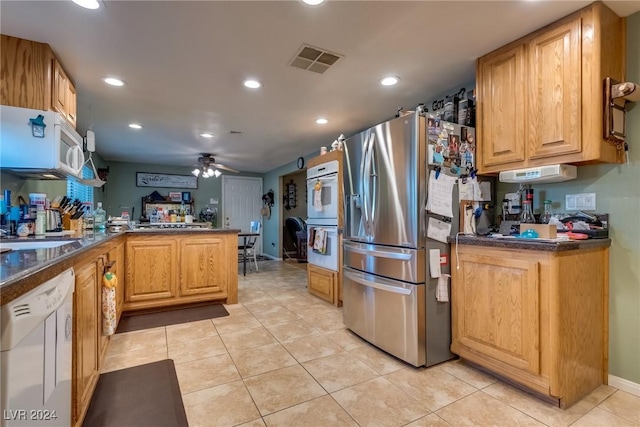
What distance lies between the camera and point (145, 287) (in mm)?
3207

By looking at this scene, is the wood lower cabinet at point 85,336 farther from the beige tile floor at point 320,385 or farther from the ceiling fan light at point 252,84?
the ceiling fan light at point 252,84

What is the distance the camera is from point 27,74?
2053 millimetres

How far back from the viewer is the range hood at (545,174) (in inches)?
72.8

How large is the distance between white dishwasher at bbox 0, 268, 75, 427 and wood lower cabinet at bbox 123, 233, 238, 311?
2167 mm

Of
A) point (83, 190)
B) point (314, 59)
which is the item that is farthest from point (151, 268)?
point (83, 190)

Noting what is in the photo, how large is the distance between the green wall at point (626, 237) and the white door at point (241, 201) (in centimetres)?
703

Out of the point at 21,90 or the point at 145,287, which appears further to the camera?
the point at 145,287

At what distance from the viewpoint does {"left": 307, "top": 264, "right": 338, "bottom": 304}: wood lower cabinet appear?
142 inches

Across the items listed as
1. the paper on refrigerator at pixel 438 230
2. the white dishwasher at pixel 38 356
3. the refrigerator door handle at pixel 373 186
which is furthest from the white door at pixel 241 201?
the white dishwasher at pixel 38 356

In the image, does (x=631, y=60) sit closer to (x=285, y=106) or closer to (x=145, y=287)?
(x=285, y=106)

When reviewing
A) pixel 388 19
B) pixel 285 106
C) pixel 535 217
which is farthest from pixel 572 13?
pixel 285 106

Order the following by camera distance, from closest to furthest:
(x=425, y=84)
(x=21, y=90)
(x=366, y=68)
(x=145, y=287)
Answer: (x=21, y=90) < (x=366, y=68) < (x=425, y=84) < (x=145, y=287)

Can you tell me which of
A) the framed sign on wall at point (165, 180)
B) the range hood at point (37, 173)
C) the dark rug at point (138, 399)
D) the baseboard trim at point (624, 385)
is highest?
the framed sign on wall at point (165, 180)

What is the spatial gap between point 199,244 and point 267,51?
222cm
